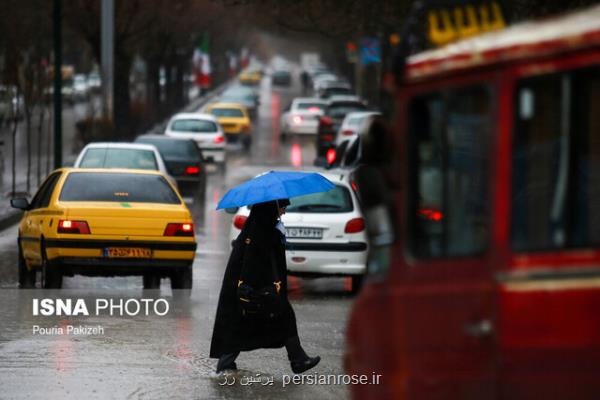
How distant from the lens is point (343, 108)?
5150 cm

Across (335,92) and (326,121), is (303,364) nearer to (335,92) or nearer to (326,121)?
(326,121)

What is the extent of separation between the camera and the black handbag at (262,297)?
36.0 feet

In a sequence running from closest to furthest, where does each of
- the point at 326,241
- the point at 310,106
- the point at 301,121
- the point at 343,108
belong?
1. the point at 326,241
2. the point at 343,108
3. the point at 301,121
4. the point at 310,106

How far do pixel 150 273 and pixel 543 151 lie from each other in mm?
11240

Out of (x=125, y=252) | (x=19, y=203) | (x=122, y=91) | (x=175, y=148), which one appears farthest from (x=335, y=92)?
(x=125, y=252)

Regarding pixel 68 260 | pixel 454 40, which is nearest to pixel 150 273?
pixel 68 260

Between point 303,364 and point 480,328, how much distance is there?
5.80 metres

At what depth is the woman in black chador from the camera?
432 inches

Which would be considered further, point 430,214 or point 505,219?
point 430,214

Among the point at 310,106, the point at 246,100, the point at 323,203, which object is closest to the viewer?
the point at 323,203

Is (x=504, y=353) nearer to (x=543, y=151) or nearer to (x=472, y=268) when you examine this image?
(x=472, y=268)

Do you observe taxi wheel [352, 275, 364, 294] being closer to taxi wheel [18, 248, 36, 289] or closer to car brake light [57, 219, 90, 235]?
car brake light [57, 219, 90, 235]

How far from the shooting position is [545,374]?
5.22 m

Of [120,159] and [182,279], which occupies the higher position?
[120,159]
